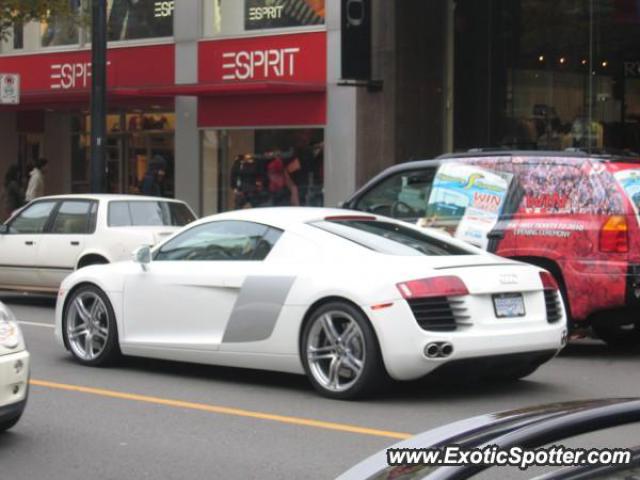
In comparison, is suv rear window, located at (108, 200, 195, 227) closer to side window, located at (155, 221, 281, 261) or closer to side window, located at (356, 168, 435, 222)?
side window, located at (356, 168, 435, 222)

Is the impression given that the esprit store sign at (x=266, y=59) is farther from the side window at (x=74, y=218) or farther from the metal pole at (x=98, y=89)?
the side window at (x=74, y=218)

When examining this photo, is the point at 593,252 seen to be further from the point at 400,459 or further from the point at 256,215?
the point at 400,459

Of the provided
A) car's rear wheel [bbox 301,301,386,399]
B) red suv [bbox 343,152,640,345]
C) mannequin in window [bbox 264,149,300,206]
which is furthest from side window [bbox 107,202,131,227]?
mannequin in window [bbox 264,149,300,206]

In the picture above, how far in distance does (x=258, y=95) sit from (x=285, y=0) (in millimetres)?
1899

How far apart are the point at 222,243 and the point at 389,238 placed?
1.42 meters

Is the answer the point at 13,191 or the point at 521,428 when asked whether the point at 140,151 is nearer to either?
the point at 13,191

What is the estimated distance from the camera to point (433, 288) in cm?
814

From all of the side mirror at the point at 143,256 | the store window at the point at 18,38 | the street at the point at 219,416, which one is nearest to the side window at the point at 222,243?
the side mirror at the point at 143,256

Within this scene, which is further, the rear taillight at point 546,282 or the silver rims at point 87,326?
the silver rims at point 87,326

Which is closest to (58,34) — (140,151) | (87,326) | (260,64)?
(140,151)

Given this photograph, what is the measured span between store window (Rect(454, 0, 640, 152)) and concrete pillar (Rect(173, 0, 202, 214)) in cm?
552

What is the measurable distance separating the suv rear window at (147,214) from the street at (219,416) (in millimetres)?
4482

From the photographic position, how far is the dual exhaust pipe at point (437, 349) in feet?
26.5

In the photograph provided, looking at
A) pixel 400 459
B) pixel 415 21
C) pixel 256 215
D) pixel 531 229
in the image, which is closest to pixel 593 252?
pixel 531 229
